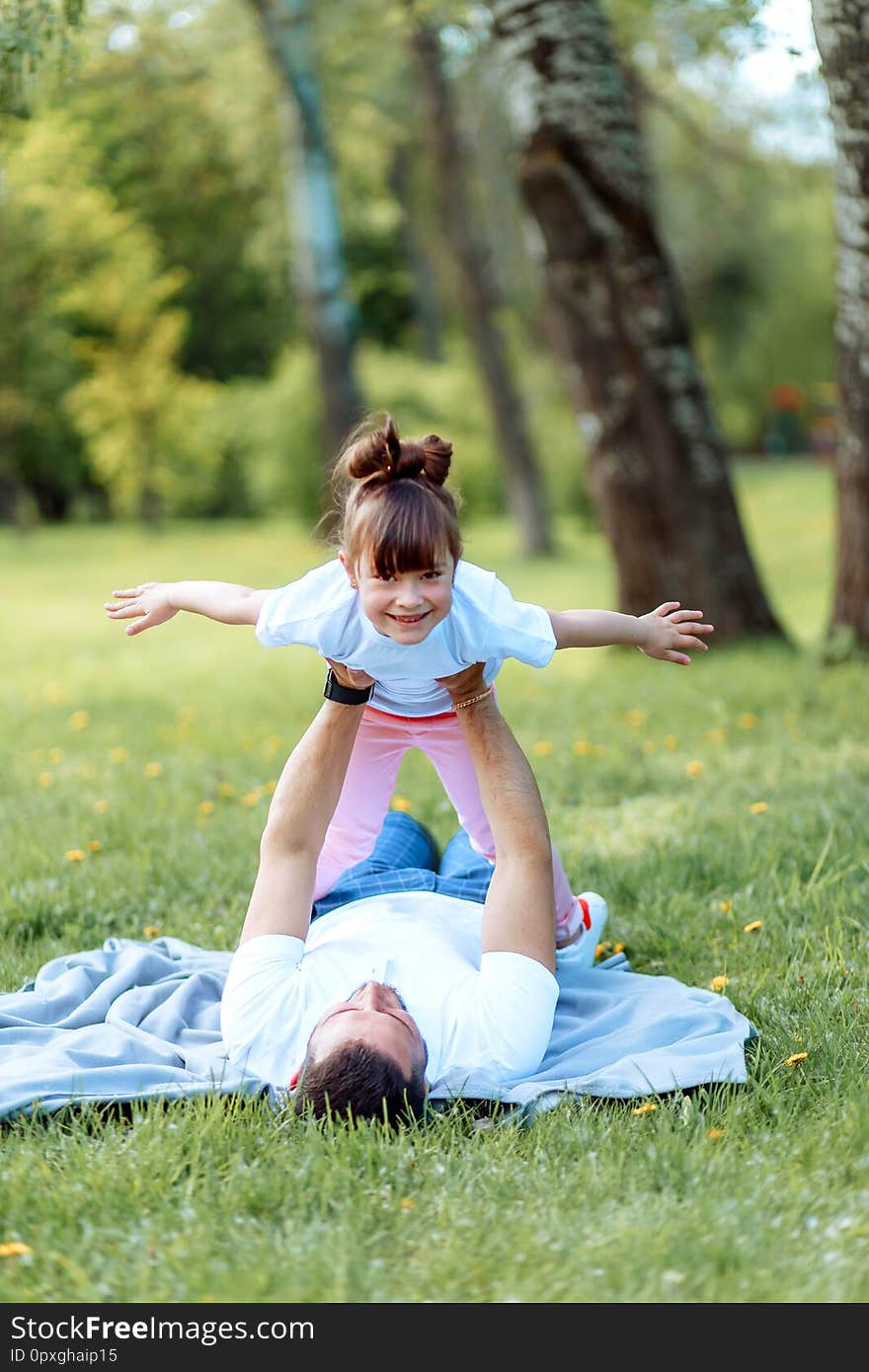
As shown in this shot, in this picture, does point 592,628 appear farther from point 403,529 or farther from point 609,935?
point 609,935

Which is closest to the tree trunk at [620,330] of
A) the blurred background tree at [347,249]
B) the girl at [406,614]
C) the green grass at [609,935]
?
the blurred background tree at [347,249]

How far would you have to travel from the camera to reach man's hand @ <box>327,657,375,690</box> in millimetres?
3867

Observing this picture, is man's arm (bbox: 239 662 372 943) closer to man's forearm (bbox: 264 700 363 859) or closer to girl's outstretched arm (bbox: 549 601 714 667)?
man's forearm (bbox: 264 700 363 859)

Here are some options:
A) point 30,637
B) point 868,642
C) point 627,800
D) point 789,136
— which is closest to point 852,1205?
point 627,800

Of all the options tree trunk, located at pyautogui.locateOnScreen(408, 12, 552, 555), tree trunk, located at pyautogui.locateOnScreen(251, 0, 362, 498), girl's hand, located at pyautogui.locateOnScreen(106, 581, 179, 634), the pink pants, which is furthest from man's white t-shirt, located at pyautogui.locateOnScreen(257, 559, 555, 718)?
tree trunk, located at pyautogui.locateOnScreen(408, 12, 552, 555)

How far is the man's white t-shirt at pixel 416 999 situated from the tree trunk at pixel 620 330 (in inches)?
213

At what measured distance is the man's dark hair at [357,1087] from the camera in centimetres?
322

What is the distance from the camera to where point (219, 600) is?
12.6 feet

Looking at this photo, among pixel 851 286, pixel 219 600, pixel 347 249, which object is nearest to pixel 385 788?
pixel 219 600

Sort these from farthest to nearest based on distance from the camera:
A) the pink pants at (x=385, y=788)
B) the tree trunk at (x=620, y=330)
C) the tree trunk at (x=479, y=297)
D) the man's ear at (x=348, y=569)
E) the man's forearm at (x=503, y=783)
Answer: the tree trunk at (x=479, y=297), the tree trunk at (x=620, y=330), the pink pants at (x=385, y=788), the man's forearm at (x=503, y=783), the man's ear at (x=348, y=569)

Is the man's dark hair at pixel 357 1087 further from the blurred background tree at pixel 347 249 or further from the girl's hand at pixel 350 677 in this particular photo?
the blurred background tree at pixel 347 249

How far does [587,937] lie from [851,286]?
15.4 ft

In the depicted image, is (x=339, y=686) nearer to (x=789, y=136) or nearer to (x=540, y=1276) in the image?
(x=540, y=1276)
